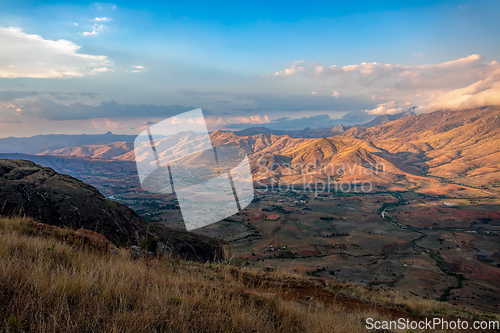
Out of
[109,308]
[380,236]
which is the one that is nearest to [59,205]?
[109,308]

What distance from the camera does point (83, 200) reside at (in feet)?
59.1

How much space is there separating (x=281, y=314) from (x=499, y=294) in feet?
224

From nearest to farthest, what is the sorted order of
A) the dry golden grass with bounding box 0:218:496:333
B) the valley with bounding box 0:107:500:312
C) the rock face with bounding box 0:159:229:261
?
the dry golden grass with bounding box 0:218:496:333 < the rock face with bounding box 0:159:229:261 < the valley with bounding box 0:107:500:312

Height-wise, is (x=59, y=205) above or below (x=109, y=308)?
below

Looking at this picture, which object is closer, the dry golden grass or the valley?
the dry golden grass

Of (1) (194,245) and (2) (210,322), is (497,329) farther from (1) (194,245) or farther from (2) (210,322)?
(1) (194,245)

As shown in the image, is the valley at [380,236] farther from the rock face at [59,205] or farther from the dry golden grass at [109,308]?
the dry golden grass at [109,308]

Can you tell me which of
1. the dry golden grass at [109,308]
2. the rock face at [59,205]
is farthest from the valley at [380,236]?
the dry golden grass at [109,308]

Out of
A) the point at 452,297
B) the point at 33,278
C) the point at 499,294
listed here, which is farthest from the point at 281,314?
the point at 499,294

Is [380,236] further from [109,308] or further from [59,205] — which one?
[109,308]

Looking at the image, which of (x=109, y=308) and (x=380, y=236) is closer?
(x=109, y=308)

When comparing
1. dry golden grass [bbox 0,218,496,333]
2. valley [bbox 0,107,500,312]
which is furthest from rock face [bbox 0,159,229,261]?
dry golden grass [bbox 0,218,496,333]

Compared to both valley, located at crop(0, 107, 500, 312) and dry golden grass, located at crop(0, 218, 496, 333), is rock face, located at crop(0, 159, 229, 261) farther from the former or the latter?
dry golden grass, located at crop(0, 218, 496, 333)

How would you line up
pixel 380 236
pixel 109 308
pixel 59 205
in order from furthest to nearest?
1. pixel 380 236
2. pixel 59 205
3. pixel 109 308
